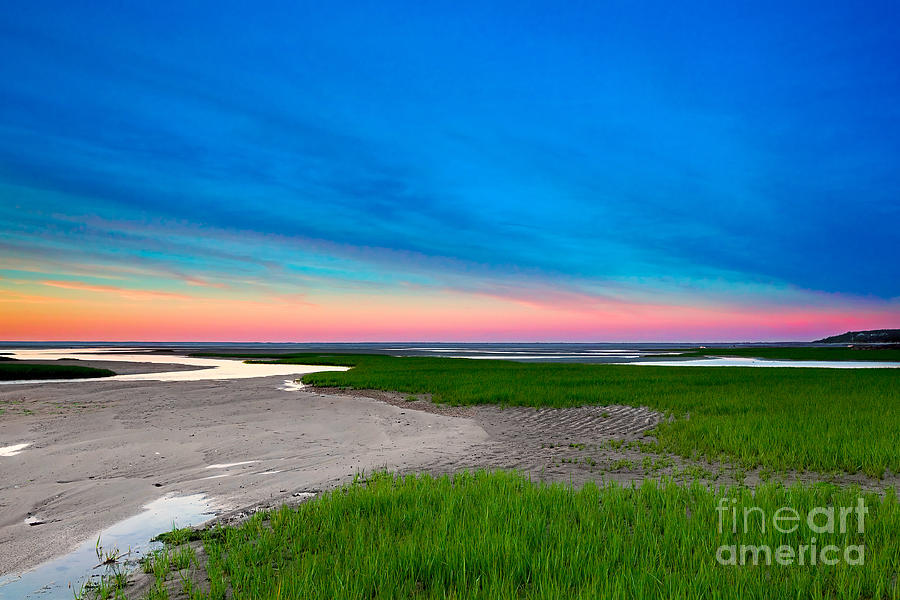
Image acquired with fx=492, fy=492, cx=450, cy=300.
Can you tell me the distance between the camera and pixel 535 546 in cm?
578

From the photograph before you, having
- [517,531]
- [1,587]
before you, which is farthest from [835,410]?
[1,587]

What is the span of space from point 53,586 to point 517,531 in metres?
5.21

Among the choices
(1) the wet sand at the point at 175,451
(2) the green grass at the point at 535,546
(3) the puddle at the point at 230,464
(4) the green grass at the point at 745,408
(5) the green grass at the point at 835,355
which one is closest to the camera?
(2) the green grass at the point at 535,546

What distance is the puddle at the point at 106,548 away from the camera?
528cm

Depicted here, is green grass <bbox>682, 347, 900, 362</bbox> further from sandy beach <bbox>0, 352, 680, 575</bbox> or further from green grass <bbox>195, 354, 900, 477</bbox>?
sandy beach <bbox>0, 352, 680, 575</bbox>

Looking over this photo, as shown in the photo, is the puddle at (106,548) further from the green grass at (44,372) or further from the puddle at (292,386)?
the green grass at (44,372)

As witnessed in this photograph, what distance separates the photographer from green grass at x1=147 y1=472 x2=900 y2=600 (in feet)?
15.6

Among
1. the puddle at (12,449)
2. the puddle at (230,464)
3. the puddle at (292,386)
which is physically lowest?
the puddle at (292,386)

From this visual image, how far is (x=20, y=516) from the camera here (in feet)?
25.4

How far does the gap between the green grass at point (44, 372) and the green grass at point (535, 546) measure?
3971 cm

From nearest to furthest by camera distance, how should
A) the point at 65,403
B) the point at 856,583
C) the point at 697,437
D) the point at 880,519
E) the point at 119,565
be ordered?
the point at 856,583 < the point at 119,565 < the point at 880,519 < the point at 697,437 < the point at 65,403

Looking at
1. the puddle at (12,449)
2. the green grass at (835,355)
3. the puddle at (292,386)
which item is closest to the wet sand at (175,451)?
the puddle at (12,449)

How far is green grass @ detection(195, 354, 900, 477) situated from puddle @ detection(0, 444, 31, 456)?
15090 millimetres

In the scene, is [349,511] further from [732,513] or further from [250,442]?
[250,442]
